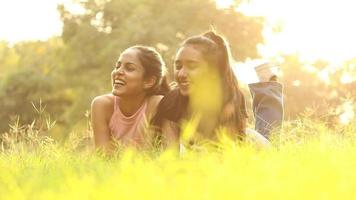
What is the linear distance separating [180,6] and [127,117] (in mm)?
20043

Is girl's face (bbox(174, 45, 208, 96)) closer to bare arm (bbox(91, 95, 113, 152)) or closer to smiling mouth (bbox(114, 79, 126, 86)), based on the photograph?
smiling mouth (bbox(114, 79, 126, 86))

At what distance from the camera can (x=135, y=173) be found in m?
2.83

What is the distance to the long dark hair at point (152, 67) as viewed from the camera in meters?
5.96

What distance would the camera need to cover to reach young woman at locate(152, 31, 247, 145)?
5234 millimetres

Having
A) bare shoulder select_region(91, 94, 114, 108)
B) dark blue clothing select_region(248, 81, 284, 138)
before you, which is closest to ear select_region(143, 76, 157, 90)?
bare shoulder select_region(91, 94, 114, 108)

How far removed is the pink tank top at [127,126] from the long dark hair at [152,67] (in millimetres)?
150

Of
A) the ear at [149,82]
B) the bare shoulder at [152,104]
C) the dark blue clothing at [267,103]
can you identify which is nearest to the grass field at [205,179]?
the bare shoulder at [152,104]

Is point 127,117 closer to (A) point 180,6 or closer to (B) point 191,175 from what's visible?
(B) point 191,175

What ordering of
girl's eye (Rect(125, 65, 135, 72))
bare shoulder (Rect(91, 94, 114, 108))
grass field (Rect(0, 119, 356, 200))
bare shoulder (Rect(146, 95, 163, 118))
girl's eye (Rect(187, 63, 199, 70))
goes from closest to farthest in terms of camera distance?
grass field (Rect(0, 119, 356, 200)) → girl's eye (Rect(187, 63, 199, 70)) → bare shoulder (Rect(146, 95, 163, 118)) → girl's eye (Rect(125, 65, 135, 72)) → bare shoulder (Rect(91, 94, 114, 108))

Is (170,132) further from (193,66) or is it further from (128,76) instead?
(128,76)

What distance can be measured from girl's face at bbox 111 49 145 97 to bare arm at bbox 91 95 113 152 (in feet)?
1.01

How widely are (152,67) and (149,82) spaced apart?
4.8 inches

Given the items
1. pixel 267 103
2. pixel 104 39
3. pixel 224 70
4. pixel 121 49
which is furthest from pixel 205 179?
pixel 104 39

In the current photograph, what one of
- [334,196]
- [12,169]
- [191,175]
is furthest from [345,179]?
[12,169]
